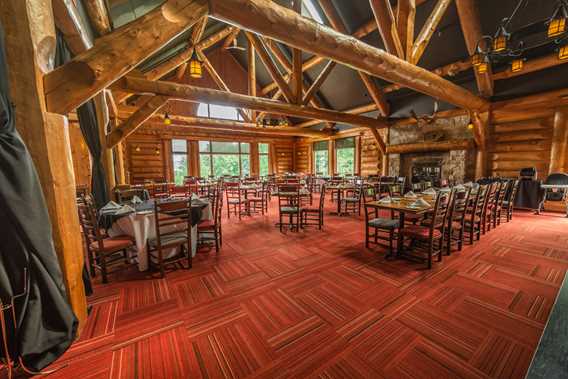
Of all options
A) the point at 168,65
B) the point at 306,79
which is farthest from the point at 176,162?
the point at 306,79

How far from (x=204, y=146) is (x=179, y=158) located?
1.26 meters

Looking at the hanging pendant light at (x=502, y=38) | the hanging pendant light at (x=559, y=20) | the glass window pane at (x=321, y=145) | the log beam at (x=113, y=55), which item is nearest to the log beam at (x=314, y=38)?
the log beam at (x=113, y=55)

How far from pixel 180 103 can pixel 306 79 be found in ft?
17.5

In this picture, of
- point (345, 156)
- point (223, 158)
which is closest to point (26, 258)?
point (223, 158)

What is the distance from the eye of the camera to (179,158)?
10328 mm

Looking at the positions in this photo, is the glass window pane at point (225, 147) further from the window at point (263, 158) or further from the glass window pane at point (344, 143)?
the glass window pane at point (344, 143)

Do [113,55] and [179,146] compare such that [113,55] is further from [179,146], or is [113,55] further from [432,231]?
[179,146]

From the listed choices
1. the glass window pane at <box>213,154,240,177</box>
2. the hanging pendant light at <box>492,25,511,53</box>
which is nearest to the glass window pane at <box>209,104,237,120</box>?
the glass window pane at <box>213,154,240,177</box>

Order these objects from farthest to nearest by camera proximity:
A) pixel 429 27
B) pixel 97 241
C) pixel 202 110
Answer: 1. pixel 202 110
2. pixel 429 27
3. pixel 97 241

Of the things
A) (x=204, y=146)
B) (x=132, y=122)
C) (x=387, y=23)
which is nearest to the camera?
(x=387, y=23)

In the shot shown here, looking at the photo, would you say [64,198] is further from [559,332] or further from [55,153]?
[559,332]

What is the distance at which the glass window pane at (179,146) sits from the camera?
1019 cm

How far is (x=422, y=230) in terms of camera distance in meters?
2.94

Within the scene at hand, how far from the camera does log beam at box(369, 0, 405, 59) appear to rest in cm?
408
